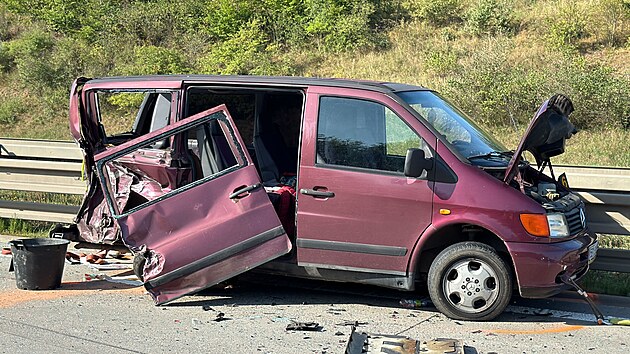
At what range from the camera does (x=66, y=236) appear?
8.05m

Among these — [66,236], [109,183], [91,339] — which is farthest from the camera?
[66,236]

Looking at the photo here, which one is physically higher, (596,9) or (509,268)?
(596,9)

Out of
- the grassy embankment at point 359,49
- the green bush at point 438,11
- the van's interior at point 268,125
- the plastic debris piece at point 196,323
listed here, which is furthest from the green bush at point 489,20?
the plastic debris piece at point 196,323

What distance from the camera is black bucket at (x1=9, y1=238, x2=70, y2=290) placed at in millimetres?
7488

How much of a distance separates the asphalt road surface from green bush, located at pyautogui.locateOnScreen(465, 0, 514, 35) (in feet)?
51.8

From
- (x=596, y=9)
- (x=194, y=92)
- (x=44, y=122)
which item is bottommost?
(x=44, y=122)

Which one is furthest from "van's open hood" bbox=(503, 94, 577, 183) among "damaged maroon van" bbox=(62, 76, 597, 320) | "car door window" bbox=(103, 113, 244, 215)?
"car door window" bbox=(103, 113, 244, 215)

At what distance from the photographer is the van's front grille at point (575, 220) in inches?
259

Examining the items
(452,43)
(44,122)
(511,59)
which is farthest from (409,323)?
(44,122)

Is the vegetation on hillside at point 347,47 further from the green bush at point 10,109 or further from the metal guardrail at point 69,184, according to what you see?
the metal guardrail at point 69,184

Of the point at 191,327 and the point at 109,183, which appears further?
the point at 109,183

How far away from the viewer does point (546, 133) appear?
266 inches

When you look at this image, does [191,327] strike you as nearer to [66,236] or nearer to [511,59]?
[66,236]

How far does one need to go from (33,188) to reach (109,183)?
292 centimetres
